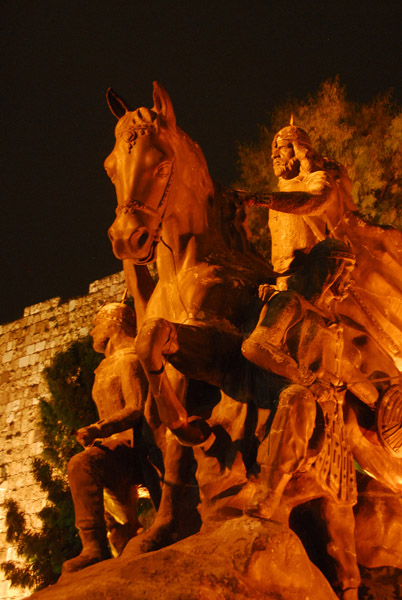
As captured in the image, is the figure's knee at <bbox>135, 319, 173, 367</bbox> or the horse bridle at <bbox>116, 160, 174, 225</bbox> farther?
the horse bridle at <bbox>116, 160, 174, 225</bbox>

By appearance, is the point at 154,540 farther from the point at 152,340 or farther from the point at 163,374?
the point at 152,340

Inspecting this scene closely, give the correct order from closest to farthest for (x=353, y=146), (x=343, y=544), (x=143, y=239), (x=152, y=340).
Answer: (x=152, y=340)
(x=343, y=544)
(x=143, y=239)
(x=353, y=146)

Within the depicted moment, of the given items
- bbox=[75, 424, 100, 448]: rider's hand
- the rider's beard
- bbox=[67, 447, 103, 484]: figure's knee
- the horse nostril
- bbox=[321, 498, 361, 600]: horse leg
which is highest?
the rider's beard

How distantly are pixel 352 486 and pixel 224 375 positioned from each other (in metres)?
0.85

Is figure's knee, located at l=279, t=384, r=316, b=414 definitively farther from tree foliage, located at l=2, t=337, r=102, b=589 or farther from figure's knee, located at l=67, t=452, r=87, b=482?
tree foliage, located at l=2, t=337, r=102, b=589

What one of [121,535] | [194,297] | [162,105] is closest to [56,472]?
[121,535]

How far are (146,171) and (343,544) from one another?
2.15 m

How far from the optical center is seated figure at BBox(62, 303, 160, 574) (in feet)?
13.1

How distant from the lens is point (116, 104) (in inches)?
169

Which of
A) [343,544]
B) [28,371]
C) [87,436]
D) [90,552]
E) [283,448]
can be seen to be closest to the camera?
[283,448]

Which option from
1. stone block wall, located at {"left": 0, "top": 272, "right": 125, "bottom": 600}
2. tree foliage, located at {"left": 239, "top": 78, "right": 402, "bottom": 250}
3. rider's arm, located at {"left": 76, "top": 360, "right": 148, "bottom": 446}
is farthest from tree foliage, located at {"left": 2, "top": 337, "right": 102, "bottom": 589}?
rider's arm, located at {"left": 76, "top": 360, "right": 148, "bottom": 446}

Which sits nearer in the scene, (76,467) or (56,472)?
(76,467)

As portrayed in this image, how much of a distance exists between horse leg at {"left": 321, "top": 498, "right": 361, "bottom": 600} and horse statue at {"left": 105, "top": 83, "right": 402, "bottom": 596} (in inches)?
18.5

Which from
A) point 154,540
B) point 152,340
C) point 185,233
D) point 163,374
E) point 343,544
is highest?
point 185,233
